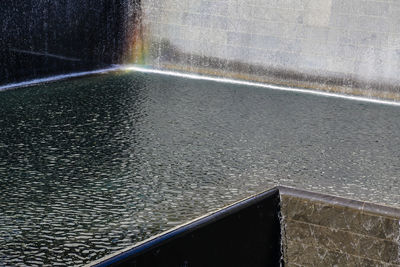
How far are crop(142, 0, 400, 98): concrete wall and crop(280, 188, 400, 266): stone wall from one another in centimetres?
447

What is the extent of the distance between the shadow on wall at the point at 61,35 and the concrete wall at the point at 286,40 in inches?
16.8

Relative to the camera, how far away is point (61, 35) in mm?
7711

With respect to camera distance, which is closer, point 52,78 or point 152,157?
point 152,157

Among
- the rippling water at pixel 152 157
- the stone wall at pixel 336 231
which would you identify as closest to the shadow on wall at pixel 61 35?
the rippling water at pixel 152 157

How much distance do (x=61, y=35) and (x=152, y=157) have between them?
12.8 ft

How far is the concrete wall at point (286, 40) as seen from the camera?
24.3 ft

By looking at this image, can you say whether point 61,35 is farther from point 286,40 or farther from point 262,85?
point 286,40

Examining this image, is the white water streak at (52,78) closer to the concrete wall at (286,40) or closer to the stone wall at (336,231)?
the concrete wall at (286,40)

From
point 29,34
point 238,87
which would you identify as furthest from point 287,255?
point 29,34

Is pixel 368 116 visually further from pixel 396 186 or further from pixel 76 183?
pixel 76 183

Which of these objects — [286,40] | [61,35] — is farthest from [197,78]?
[61,35]

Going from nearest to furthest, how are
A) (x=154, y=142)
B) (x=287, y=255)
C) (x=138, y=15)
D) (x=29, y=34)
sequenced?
1. (x=287, y=255)
2. (x=154, y=142)
3. (x=29, y=34)
4. (x=138, y=15)

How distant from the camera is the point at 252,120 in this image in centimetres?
567

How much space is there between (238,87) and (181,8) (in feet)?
4.82
